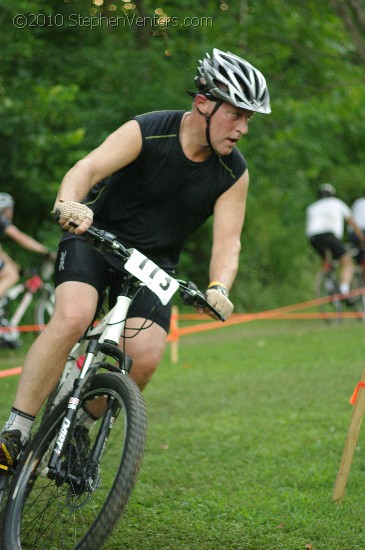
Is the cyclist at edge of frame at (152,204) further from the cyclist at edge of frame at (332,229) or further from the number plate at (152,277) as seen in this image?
the cyclist at edge of frame at (332,229)

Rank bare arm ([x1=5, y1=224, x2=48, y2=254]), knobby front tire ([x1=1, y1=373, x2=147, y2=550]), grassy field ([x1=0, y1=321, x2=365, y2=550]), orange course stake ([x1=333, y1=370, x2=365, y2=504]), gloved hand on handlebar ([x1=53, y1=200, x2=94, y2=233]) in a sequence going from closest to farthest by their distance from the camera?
knobby front tire ([x1=1, y1=373, x2=147, y2=550]) → gloved hand on handlebar ([x1=53, y1=200, x2=94, y2=233]) → grassy field ([x1=0, y1=321, x2=365, y2=550]) → orange course stake ([x1=333, y1=370, x2=365, y2=504]) → bare arm ([x1=5, y1=224, x2=48, y2=254])

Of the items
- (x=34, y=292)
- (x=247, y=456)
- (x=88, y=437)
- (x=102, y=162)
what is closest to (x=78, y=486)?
(x=88, y=437)

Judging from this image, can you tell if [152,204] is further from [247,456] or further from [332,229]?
[332,229]

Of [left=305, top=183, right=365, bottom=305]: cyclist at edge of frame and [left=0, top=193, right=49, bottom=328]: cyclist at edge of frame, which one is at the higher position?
[left=305, top=183, right=365, bottom=305]: cyclist at edge of frame

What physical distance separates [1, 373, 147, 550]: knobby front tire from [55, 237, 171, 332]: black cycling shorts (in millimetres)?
566

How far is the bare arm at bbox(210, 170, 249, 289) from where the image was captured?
4.38 m

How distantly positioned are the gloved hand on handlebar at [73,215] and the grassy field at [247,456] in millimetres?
Result: 1484

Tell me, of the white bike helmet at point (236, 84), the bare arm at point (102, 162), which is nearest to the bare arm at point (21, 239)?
the bare arm at point (102, 162)

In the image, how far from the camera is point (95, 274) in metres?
4.23

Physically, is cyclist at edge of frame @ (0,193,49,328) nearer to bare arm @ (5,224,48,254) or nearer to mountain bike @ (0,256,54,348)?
bare arm @ (5,224,48,254)

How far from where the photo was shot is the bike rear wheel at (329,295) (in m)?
15.4

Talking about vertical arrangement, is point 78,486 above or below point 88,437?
below

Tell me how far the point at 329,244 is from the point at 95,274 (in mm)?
11410

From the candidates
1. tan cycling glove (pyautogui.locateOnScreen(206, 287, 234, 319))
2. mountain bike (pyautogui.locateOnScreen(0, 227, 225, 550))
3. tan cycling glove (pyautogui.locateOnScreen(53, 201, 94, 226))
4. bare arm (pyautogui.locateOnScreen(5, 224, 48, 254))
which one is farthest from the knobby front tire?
bare arm (pyautogui.locateOnScreen(5, 224, 48, 254))
